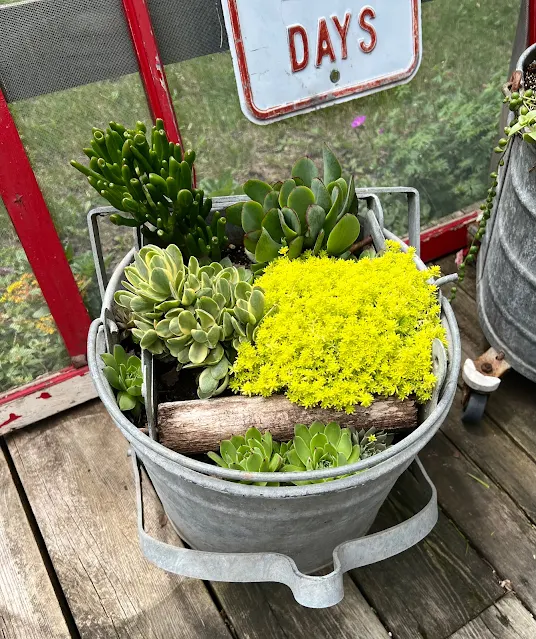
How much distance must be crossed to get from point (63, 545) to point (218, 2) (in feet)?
3.73

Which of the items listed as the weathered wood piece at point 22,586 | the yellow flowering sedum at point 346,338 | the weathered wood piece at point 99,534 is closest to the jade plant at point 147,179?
the yellow flowering sedum at point 346,338

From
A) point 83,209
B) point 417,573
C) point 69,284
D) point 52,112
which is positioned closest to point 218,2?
point 52,112

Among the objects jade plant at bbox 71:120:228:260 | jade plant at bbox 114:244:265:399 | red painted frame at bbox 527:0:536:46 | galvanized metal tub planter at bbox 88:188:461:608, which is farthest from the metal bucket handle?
red painted frame at bbox 527:0:536:46

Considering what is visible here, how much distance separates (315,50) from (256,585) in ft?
3.58

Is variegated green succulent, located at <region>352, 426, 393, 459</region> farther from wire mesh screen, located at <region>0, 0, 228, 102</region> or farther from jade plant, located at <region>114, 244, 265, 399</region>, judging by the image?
wire mesh screen, located at <region>0, 0, 228, 102</region>

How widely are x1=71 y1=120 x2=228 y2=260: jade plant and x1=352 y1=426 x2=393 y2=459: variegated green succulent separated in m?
0.41

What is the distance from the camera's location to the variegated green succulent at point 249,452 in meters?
0.82

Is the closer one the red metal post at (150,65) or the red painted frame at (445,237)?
the red metal post at (150,65)

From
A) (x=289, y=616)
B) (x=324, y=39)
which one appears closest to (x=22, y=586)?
(x=289, y=616)

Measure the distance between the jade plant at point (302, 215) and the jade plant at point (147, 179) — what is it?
0.07m

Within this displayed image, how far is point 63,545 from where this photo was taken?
4.00ft

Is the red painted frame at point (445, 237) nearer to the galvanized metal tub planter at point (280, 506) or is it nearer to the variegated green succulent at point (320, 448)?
the galvanized metal tub planter at point (280, 506)

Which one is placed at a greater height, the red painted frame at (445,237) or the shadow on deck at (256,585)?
the red painted frame at (445,237)

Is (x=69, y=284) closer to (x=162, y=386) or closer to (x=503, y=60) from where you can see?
(x=162, y=386)
